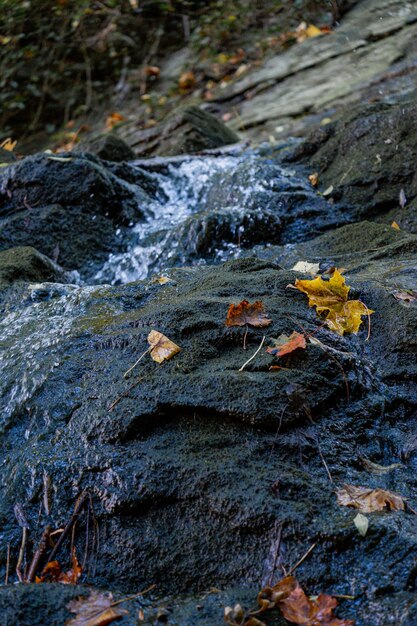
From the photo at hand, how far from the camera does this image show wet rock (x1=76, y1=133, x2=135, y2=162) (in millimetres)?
5695

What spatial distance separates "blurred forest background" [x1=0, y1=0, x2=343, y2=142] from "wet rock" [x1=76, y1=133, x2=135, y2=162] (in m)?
4.05

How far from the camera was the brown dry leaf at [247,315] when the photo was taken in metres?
2.36

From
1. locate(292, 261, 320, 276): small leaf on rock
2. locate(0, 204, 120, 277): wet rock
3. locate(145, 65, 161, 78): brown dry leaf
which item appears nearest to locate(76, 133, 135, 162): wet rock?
locate(0, 204, 120, 277): wet rock

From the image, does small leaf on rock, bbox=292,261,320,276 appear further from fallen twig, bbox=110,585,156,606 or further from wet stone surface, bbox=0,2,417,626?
fallen twig, bbox=110,585,156,606

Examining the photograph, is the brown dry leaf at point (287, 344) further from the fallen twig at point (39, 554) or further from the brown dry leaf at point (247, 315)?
the fallen twig at point (39, 554)

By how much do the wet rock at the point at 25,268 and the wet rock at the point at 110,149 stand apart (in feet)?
6.94

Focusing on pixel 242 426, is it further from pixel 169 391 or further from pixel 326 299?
pixel 326 299

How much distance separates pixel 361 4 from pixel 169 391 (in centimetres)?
845

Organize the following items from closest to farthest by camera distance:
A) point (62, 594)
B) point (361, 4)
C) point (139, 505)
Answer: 1. point (62, 594)
2. point (139, 505)
3. point (361, 4)

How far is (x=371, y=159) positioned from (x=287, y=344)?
9.02 ft

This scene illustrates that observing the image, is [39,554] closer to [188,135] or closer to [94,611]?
[94,611]

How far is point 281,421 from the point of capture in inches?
79.4

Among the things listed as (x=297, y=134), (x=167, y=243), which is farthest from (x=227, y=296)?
(x=297, y=134)

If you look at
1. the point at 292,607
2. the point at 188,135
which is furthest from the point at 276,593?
the point at 188,135
